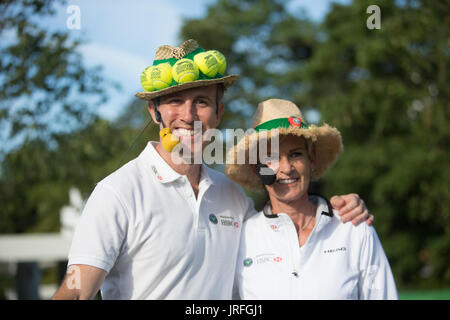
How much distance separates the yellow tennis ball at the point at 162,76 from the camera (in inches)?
127

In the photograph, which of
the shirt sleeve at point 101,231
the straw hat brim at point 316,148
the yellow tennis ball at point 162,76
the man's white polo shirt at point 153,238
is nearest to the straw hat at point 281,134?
the straw hat brim at point 316,148

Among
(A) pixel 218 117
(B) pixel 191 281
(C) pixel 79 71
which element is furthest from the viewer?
(C) pixel 79 71

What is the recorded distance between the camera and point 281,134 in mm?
3580

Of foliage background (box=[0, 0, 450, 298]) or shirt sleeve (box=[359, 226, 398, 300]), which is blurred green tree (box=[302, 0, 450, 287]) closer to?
foliage background (box=[0, 0, 450, 298])

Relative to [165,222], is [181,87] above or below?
above

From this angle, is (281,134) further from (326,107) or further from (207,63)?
(326,107)

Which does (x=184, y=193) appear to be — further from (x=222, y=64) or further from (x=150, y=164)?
(x=222, y=64)

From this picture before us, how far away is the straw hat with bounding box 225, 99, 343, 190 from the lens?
11.8 ft

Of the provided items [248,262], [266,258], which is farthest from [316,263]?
[248,262]

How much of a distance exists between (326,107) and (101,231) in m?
17.5
